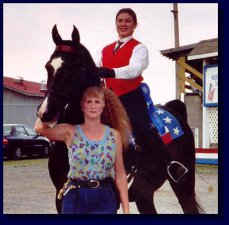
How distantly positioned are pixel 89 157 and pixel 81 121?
298 millimetres

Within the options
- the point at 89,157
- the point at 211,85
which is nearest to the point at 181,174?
the point at 211,85

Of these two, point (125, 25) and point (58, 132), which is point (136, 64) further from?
point (58, 132)

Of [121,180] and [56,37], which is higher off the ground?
[56,37]

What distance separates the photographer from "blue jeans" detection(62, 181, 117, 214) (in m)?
2.86

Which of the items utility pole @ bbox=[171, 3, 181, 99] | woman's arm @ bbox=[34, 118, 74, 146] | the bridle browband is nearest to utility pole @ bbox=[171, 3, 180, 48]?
utility pole @ bbox=[171, 3, 181, 99]

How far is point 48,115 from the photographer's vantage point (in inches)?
109

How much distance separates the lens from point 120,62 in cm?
326

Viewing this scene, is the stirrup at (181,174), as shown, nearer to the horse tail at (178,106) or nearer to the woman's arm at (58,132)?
the horse tail at (178,106)

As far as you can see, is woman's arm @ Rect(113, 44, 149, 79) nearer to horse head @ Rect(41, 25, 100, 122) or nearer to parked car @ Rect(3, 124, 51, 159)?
horse head @ Rect(41, 25, 100, 122)

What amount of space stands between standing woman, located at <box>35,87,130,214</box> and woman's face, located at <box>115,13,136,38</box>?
51cm

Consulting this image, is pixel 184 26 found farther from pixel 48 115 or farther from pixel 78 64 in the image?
pixel 48 115

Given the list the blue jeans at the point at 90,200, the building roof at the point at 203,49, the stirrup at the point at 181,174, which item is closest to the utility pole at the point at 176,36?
the building roof at the point at 203,49
